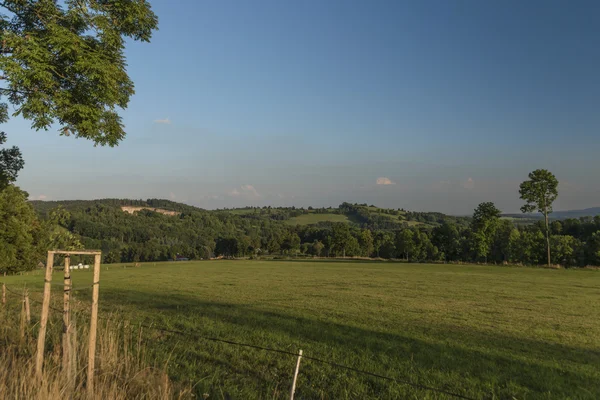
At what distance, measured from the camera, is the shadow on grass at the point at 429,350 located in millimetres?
8562

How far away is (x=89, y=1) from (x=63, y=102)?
263 centimetres

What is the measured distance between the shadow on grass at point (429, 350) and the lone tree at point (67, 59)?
7.53 m

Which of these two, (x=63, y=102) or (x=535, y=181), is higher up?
(x=535, y=181)

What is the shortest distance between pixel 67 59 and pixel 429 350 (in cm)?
1240

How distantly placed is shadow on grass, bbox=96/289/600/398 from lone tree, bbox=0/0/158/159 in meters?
7.53

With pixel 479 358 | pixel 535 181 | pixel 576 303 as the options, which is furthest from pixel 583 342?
pixel 535 181

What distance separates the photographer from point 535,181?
2307 inches

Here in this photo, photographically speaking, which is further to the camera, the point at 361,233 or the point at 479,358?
the point at 361,233

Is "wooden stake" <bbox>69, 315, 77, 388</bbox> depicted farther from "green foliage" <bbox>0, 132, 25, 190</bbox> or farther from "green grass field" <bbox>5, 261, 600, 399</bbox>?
"green foliage" <bbox>0, 132, 25, 190</bbox>

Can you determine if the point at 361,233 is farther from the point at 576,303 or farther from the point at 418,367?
the point at 418,367

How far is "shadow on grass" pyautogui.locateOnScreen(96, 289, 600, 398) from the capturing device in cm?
856

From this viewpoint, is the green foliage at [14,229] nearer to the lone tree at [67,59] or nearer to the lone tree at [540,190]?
the lone tree at [67,59]

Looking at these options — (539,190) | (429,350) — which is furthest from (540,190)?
(429,350)

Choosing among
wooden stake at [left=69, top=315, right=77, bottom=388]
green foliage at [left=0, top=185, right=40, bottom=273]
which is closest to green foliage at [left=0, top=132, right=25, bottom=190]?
wooden stake at [left=69, top=315, right=77, bottom=388]
